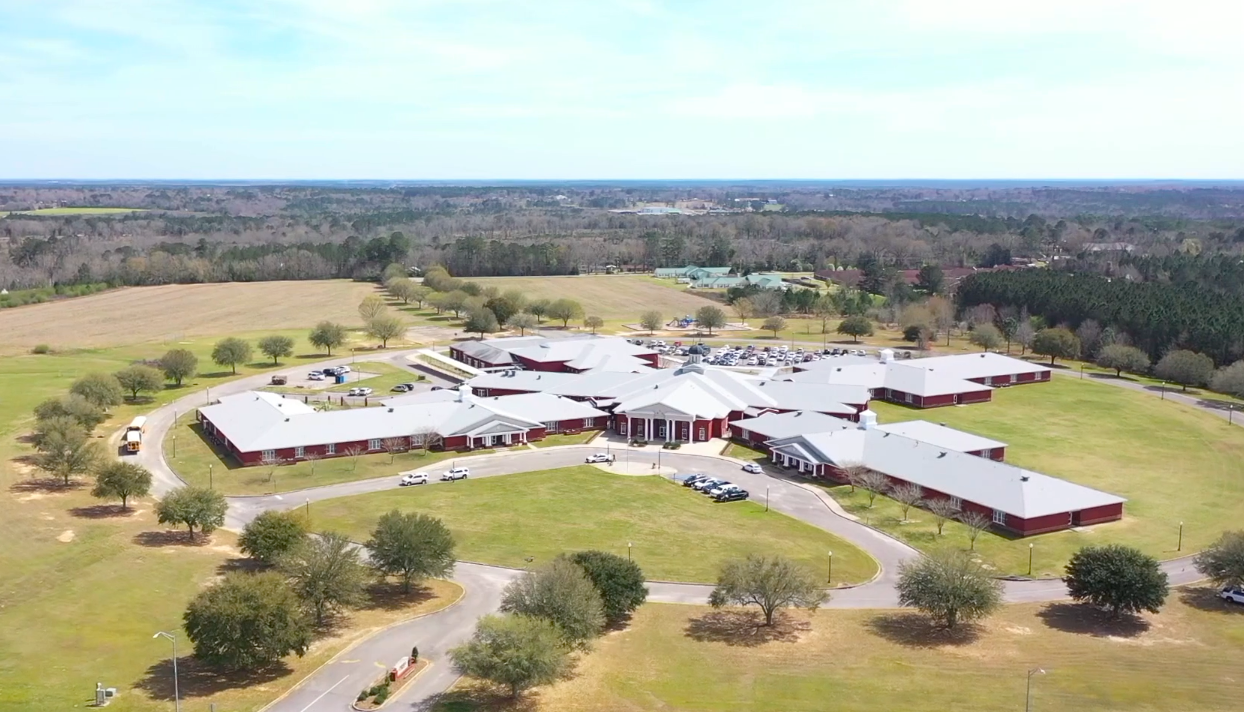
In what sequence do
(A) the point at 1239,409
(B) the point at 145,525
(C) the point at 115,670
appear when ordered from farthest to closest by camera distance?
(A) the point at 1239,409
(B) the point at 145,525
(C) the point at 115,670

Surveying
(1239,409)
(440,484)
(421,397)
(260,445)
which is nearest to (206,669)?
(440,484)

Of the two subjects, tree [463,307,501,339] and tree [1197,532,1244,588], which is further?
tree [463,307,501,339]

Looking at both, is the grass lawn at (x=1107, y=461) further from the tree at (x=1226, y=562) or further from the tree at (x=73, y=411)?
the tree at (x=73, y=411)

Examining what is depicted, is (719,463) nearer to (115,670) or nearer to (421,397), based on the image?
(421,397)

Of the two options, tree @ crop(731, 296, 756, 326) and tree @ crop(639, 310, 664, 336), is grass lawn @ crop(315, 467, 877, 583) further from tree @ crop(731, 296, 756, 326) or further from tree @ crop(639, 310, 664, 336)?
tree @ crop(731, 296, 756, 326)

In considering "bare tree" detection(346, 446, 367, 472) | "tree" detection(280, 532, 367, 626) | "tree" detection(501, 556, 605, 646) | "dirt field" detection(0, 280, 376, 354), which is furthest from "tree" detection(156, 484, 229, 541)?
"dirt field" detection(0, 280, 376, 354)

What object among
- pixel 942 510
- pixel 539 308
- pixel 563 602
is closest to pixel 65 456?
pixel 563 602
